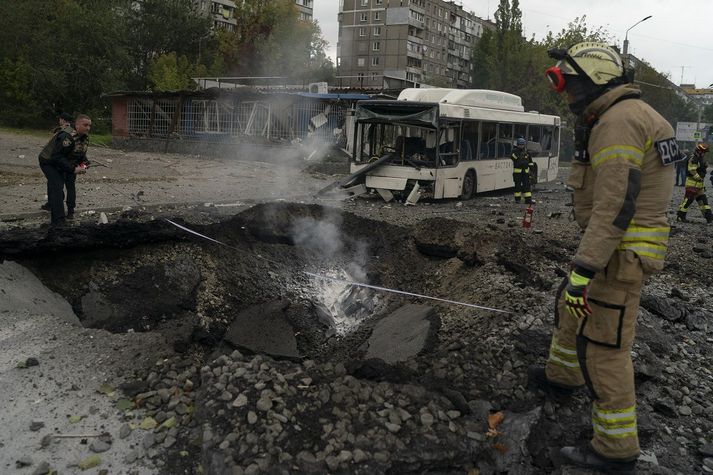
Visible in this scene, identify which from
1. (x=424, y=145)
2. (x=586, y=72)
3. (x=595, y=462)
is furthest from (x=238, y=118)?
(x=595, y=462)

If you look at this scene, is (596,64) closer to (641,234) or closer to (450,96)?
(641,234)

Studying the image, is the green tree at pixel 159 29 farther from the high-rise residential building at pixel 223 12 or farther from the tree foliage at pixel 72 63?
the high-rise residential building at pixel 223 12

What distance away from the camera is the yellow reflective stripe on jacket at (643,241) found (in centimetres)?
300

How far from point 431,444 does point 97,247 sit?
450cm

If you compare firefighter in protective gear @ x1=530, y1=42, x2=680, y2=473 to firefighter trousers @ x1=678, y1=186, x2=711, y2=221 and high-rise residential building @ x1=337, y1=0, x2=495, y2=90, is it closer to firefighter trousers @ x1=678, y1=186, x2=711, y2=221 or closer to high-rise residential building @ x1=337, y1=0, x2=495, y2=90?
firefighter trousers @ x1=678, y1=186, x2=711, y2=221

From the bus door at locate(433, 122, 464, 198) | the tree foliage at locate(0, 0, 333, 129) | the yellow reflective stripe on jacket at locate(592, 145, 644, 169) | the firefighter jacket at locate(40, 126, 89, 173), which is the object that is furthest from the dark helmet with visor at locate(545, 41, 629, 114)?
the tree foliage at locate(0, 0, 333, 129)

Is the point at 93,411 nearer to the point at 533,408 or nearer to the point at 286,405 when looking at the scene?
the point at 286,405

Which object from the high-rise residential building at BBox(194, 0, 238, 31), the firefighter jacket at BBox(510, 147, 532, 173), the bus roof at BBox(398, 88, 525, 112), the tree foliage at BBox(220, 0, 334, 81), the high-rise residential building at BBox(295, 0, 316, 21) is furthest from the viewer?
the high-rise residential building at BBox(295, 0, 316, 21)

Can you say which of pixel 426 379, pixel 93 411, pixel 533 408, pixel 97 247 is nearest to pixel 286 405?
pixel 426 379

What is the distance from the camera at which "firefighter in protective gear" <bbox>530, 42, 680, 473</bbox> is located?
9.57 feet

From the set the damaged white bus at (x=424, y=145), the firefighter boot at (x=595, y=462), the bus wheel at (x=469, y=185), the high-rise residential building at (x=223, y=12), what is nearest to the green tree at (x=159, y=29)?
the high-rise residential building at (x=223, y=12)

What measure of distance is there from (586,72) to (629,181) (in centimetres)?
73

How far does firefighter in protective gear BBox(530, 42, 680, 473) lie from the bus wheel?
11.7 meters

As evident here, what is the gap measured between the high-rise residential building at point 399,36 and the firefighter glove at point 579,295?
217 feet
